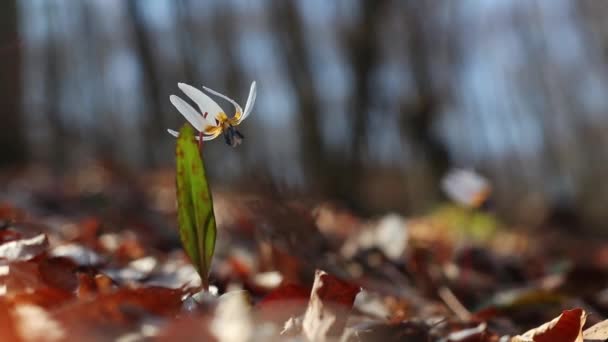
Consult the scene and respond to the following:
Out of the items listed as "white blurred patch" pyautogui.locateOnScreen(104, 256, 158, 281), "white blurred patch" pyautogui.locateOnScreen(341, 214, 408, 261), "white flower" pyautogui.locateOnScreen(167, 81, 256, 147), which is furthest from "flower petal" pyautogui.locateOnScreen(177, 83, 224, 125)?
"white blurred patch" pyautogui.locateOnScreen(341, 214, 408, 261)

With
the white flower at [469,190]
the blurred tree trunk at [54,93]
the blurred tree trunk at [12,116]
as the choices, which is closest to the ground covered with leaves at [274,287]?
the white flower at [469,190]

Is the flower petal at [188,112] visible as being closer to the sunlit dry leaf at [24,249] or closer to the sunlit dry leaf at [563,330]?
the sunlit dry leaf at [24,249]

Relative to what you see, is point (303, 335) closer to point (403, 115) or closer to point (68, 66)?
point (403, 115)

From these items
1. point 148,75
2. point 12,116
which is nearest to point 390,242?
point 148,75

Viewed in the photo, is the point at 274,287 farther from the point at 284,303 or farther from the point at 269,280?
the point at 284,303

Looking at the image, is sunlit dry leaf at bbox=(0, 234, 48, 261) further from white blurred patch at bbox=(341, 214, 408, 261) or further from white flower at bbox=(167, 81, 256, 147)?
white blurred patch at bbox=(341, 214, 408, 261)

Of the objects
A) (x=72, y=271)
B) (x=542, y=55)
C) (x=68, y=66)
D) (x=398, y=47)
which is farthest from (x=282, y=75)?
(x=72, y=271)
